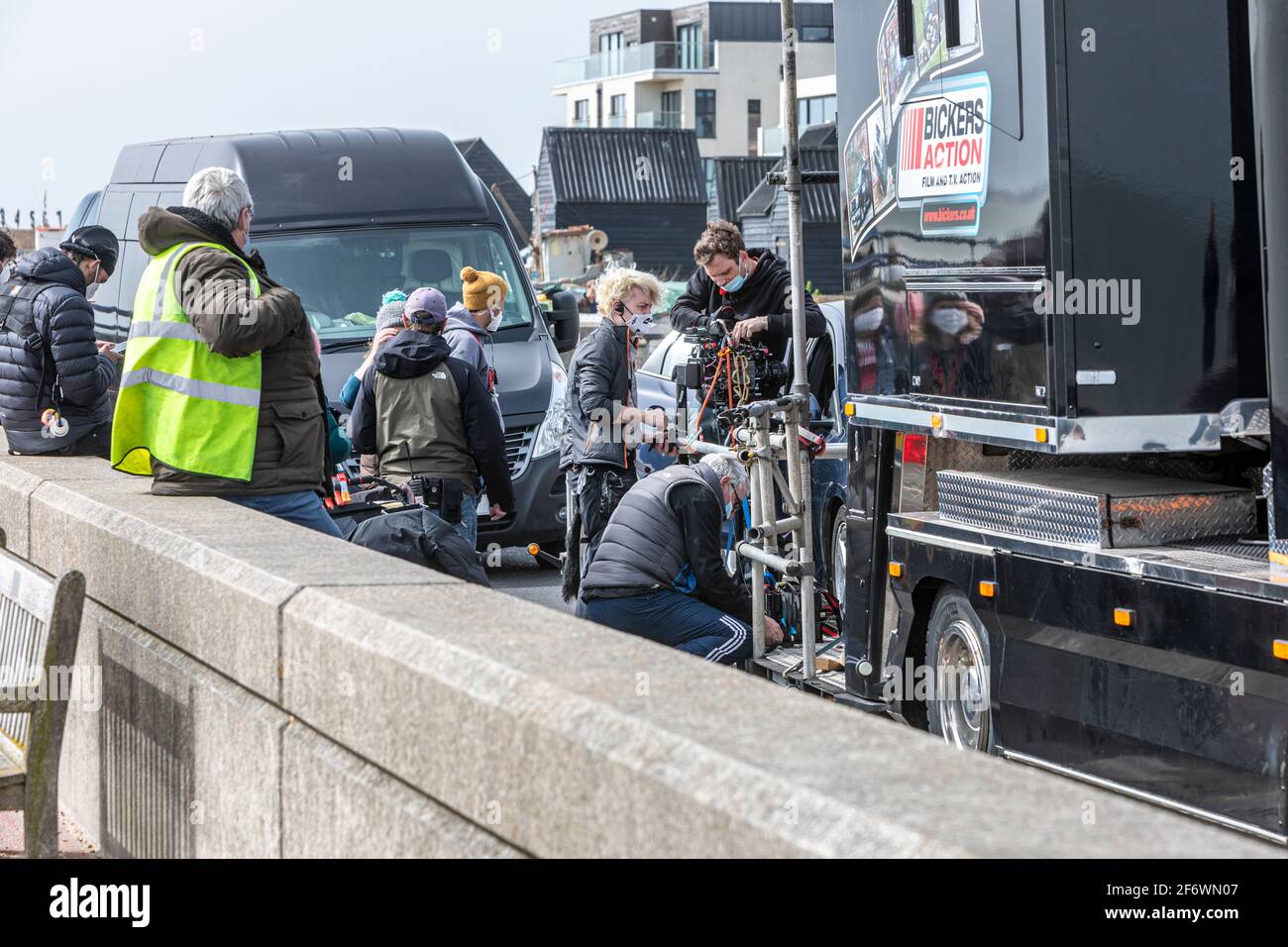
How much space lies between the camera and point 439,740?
319 cm

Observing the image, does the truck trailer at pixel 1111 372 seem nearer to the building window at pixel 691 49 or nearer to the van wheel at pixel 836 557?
the van wheel at pixel 836 557

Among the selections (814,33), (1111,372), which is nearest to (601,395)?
(1111,372)

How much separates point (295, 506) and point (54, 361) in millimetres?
3349

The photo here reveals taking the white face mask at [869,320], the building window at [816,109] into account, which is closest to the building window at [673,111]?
the building window at [816,109]

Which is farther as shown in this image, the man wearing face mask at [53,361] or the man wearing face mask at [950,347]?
the man wearing face mask at [53,361]

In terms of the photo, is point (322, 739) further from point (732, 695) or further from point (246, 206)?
point (246, 206)

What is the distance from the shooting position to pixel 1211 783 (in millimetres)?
5277

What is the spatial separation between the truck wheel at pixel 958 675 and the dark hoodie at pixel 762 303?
298cm

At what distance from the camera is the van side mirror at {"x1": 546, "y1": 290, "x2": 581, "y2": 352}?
1365cm

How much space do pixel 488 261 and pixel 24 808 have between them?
29.8ft

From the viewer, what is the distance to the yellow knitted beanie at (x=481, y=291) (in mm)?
10680

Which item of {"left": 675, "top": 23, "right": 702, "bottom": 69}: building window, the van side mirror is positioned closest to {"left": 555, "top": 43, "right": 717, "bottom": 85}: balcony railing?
{"left": 675, "top": 23, "right": 702, "bottom": 69}: building window

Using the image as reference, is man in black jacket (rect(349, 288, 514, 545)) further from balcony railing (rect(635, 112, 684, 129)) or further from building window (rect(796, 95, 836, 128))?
balcony railing (rect(635, 112, 684, 129))

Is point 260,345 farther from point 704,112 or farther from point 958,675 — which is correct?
point 704,112
